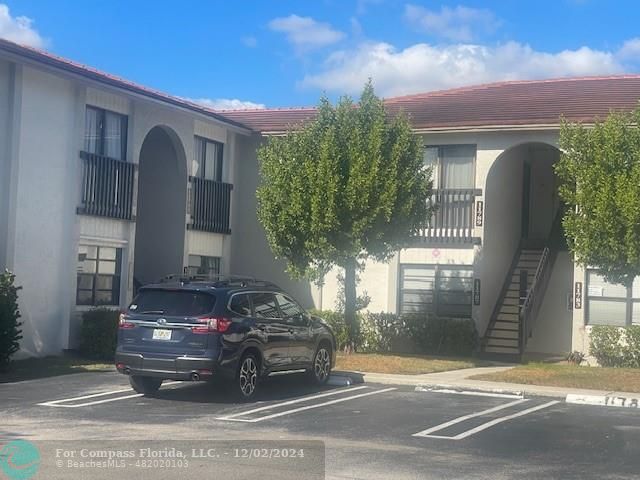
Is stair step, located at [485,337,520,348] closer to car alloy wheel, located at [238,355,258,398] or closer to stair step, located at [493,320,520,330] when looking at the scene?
stair step, located at [493,320,520,330]

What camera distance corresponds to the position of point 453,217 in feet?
77.3

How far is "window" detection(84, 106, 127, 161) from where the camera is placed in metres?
20.9

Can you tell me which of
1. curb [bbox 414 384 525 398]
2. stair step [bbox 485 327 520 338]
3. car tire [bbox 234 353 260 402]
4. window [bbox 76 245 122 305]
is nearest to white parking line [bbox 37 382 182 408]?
car tire [bbox 234 353 260 402]

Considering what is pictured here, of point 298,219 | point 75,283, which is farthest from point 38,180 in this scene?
point 298,219

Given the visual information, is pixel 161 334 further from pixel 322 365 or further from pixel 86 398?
pixel 322 365

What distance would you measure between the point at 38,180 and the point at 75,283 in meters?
2.43

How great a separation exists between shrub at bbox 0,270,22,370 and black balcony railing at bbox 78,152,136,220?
325cm

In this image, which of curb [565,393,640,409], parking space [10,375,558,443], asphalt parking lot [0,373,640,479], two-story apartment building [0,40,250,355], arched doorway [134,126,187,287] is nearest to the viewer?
asphalt parking lot [0,373,640,479]

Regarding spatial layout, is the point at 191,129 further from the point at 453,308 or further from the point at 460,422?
the point at 460,422

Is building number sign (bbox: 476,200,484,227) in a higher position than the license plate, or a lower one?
higher

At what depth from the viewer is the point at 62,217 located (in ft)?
65.8

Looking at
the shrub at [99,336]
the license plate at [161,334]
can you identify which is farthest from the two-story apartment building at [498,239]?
the license plate at [161,334]

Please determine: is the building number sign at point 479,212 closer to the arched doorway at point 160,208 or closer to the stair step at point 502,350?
the stair step at point 502,350

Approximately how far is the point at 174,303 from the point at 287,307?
227 cm
